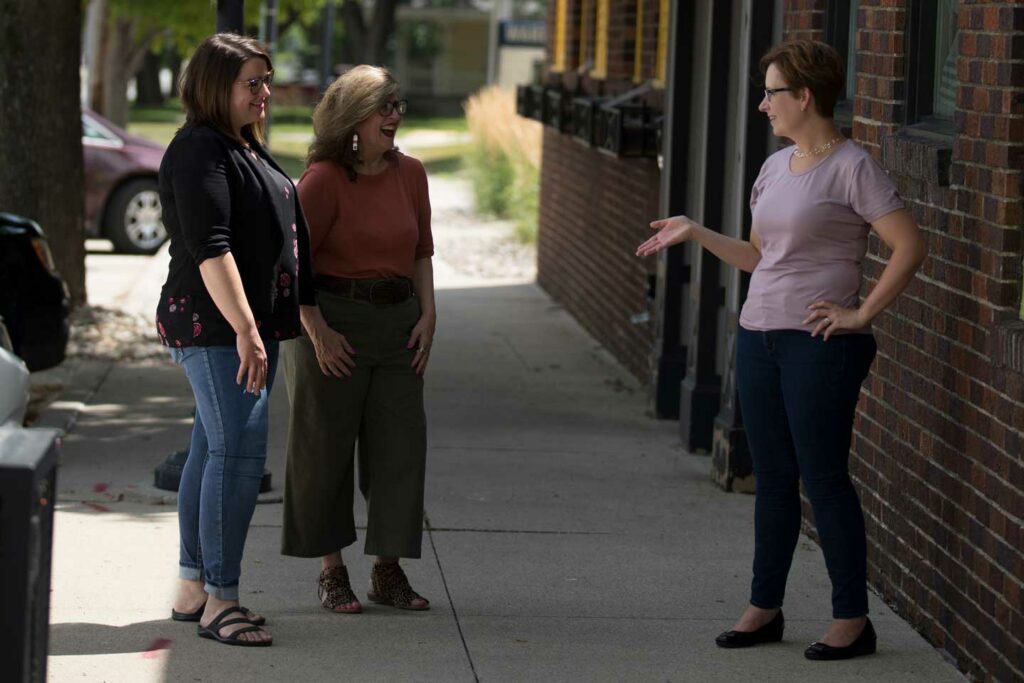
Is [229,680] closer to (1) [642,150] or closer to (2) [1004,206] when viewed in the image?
(2) [1004,206]

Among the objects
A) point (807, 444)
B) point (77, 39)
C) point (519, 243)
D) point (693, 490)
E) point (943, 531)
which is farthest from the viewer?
point (519, 243)

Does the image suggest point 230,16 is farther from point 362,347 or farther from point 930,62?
point 930,62

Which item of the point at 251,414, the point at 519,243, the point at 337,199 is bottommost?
the point at 519,243

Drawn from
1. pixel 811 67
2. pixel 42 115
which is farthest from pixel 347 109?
pixel 42 115

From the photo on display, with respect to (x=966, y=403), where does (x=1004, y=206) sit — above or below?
above

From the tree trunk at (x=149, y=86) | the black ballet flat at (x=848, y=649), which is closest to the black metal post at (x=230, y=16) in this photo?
the black ballet flat at (x=848, y=649)

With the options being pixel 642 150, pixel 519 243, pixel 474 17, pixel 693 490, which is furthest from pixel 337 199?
pixel 474 17

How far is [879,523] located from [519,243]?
13.8 metres

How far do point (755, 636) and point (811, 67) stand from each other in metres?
1.79

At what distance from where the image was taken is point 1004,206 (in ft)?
16.5

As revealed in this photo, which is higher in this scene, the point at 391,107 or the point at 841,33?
the point at 841,33

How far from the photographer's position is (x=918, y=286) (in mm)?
5875

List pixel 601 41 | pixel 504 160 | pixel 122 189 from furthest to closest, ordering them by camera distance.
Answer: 1. pixel 504 160
2. pixel 122 189
3. pixel 601 41

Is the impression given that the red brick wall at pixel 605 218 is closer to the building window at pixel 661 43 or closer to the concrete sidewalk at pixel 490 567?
the building window at pixel 661 43
